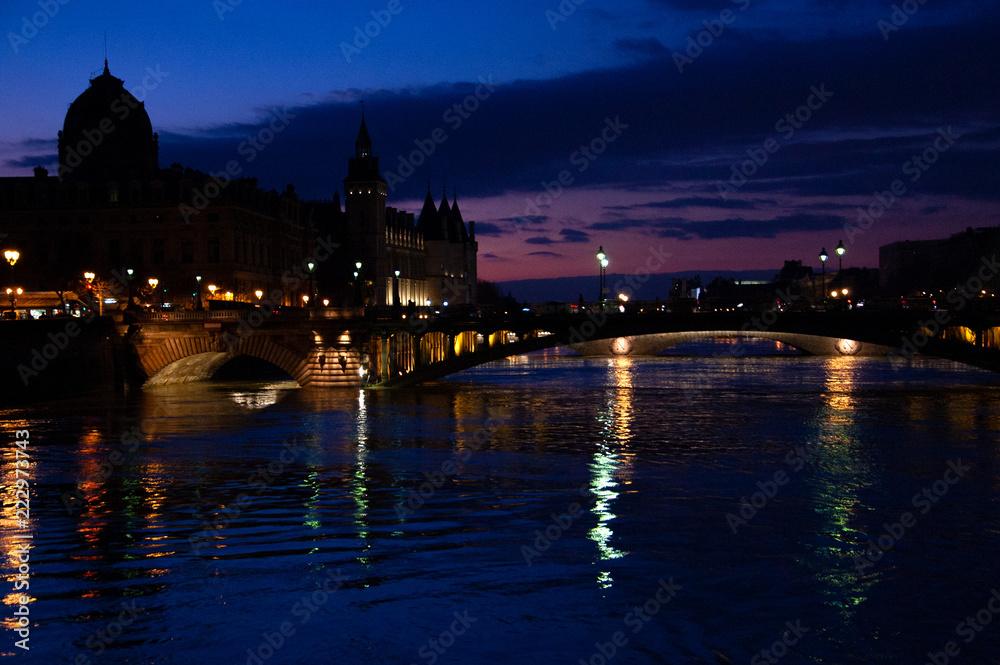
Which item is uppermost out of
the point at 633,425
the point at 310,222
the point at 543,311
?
the point at 310,222

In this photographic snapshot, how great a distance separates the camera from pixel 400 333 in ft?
233

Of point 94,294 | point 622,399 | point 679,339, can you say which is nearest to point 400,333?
point 622,399

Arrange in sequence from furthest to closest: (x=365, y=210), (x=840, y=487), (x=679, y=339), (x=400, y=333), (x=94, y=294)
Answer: (x=365, y=210) < (x=679, y=339) < (x=94, y=294) < (x=400, y=333) < (x=840, y=487)

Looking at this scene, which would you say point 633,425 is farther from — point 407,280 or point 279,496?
point 407,280

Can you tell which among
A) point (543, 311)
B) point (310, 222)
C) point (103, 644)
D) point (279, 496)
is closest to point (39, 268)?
point (310, 222)

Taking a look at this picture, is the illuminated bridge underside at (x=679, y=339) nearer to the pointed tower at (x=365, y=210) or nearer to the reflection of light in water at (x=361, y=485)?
the pointed tower at (x=365, y=210)

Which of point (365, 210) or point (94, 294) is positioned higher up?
point (365, 210)

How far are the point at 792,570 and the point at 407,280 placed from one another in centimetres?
15207

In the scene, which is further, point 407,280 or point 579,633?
point 407,280

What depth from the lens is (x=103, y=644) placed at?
15641 millimetres

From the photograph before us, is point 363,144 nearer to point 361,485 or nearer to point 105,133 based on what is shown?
point 105,133

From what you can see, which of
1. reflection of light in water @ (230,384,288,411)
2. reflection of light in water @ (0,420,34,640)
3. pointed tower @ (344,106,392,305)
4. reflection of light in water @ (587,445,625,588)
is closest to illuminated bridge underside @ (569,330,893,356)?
pointed tower @ (344,106,392,305)

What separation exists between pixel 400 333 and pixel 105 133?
57.9 m

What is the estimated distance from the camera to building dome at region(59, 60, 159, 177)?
112 m
